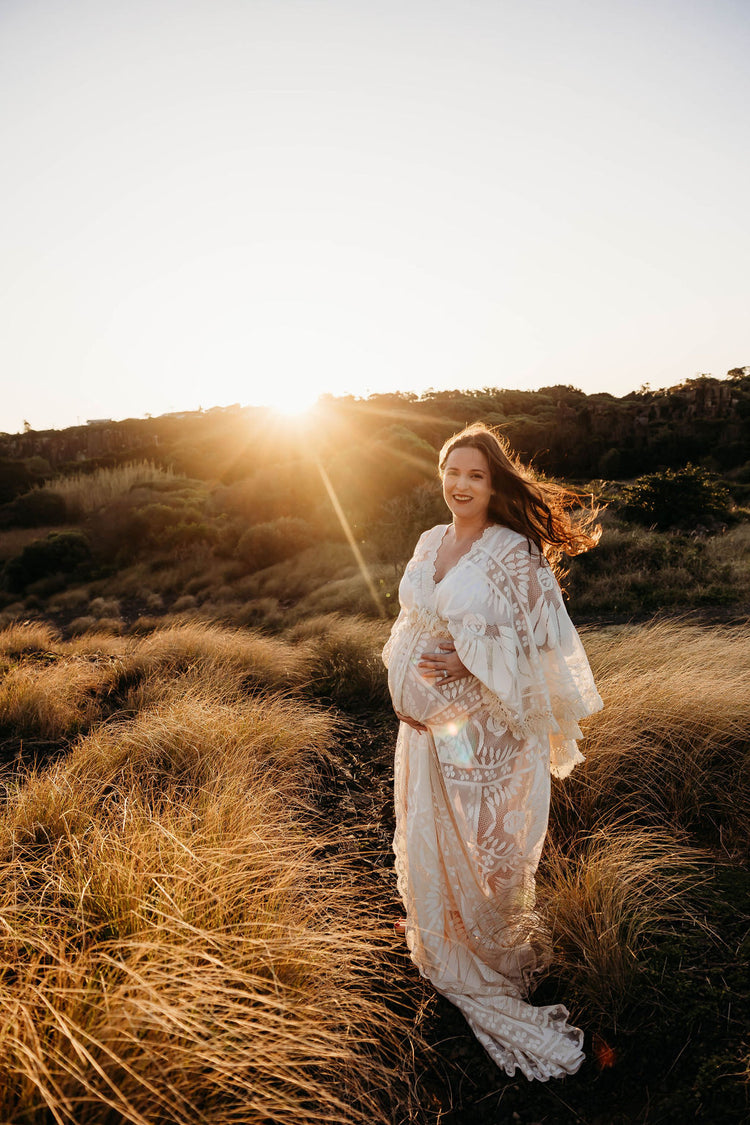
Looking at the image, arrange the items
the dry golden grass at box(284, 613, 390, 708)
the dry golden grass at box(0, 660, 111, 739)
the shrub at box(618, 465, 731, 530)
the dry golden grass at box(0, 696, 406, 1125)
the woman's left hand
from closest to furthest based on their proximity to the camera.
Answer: the dry golden grass at box(0, 696, 406, 1125), the woman's left hand, the dry golden grass at box(0, 660, 111, 739), the dry golden grass at box(284, 613, 390, 708), the shrub at box(618, 465, 731, 530)

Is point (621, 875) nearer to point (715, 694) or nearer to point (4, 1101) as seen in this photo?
point (715, 694)

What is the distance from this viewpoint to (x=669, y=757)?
337 centimetres

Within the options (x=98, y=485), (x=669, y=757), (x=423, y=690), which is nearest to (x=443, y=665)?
(x=423, y=690)

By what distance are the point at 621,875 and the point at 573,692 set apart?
0.82 metres


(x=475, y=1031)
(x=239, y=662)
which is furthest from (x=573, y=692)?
(x=239, y=662)

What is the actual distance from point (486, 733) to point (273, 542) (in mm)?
14997

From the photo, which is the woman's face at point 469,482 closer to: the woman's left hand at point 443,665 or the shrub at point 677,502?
the woman's left hand at point 443,665

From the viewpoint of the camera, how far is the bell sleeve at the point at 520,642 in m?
2.14

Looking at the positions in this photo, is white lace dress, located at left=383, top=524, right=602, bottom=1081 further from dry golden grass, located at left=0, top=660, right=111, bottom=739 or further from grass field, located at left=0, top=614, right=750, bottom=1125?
dry golden grass, located at left=0, top=660, right=111, bottom=739

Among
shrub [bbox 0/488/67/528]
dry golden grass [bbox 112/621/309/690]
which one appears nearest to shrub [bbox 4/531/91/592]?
shrub [bbox 0/488/67/528]

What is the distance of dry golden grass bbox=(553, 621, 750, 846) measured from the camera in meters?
3.05

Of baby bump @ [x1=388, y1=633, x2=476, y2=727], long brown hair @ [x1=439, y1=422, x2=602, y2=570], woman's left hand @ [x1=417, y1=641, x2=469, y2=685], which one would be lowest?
baby bump @ [x1=388, y1=633, x2=476, y2=727]

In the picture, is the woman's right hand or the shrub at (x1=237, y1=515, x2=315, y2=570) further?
the shrub at (x1=237, y1=515, x2=315, y2=570)

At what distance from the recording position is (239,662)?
6.29 metres
